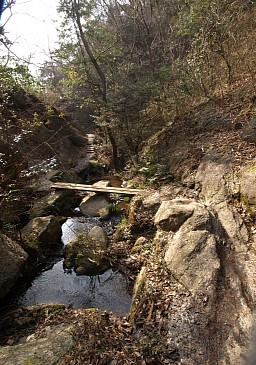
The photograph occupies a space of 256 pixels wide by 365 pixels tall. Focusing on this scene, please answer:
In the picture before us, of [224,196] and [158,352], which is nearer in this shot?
[158,352]

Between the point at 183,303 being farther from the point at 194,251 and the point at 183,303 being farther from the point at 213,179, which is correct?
the point at 213,179

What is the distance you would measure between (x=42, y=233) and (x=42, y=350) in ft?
11.3

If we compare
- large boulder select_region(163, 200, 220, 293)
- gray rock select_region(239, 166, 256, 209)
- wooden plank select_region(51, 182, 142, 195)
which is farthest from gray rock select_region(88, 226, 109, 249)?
gray rock select_region(239, 166, 256, 209)

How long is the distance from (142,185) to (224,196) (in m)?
3.70

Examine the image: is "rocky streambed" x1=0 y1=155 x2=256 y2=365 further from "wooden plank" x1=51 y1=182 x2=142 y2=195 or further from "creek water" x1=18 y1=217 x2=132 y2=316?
"wooden plank" x1=51 y1=182 x2=142 y2=195

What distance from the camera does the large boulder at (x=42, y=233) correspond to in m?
5.63

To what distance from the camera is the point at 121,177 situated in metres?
11.1

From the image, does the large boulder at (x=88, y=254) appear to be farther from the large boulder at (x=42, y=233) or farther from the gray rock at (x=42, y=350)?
the gray rock at (x=42, y=350)

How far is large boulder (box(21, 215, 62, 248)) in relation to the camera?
18.5 ft

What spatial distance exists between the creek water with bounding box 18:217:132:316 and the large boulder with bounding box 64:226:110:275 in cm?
13

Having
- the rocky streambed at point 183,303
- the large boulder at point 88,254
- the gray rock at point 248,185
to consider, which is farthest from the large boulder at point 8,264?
the gray rock at point 248,185

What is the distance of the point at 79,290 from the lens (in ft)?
15.2

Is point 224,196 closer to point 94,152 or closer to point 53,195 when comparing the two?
point 53,195

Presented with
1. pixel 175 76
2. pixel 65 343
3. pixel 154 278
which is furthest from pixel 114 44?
pixel 65 343
